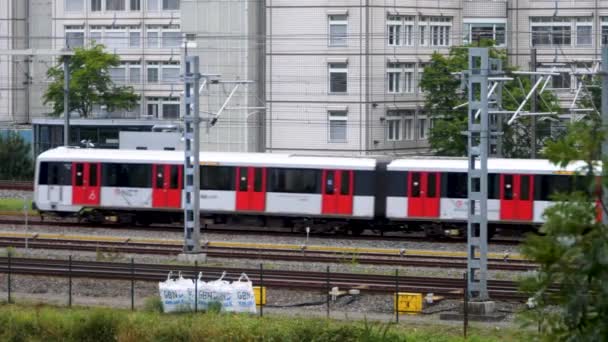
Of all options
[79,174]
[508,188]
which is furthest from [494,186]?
[79,174]

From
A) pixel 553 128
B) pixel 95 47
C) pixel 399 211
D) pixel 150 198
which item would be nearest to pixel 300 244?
pixel 399 211

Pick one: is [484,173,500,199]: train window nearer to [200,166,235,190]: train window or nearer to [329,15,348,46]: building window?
[200,166,235,190]: train window

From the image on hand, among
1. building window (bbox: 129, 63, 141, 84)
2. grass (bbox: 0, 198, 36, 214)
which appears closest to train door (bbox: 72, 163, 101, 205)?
grass (bbox: 0, 198, 36, 214)

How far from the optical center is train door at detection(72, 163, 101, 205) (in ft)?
119

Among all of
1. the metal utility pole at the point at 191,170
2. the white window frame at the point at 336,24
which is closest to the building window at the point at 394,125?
the white window frame at the point at 336,24

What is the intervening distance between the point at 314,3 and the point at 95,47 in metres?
14.2

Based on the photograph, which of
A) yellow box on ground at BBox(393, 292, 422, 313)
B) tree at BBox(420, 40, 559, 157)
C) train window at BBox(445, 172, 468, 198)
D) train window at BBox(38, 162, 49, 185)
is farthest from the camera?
tree at BBox(420, 40, 559, 157)

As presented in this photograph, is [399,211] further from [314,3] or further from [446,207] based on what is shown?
[314,3]

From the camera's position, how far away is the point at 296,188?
113 feet

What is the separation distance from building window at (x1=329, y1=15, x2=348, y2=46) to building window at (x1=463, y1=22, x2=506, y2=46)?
21.1ft

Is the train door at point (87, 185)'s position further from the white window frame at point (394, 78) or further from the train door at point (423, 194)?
the white window frame at point (394, 78)

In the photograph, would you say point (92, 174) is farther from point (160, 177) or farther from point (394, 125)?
point (394, 125)

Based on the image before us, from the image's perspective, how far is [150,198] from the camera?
35688mm

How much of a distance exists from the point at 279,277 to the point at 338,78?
863 inches
